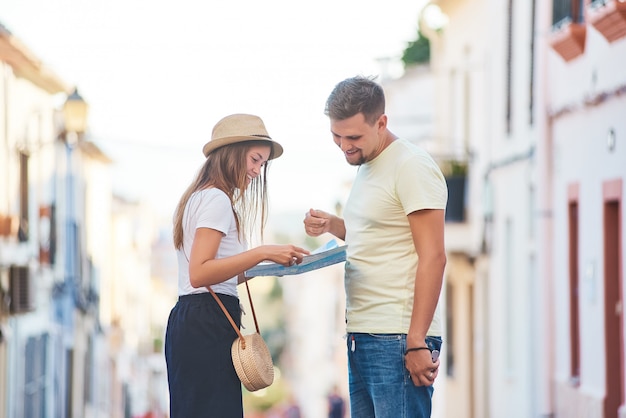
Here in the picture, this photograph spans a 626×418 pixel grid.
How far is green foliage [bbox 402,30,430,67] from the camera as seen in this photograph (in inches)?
1275

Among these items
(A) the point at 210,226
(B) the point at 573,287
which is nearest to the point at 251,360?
(A) the point at 210,226

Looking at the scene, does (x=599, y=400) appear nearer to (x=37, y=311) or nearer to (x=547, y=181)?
(x=547, y=181)

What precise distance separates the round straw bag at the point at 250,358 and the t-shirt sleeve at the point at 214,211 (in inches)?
10.9

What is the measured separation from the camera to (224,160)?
6.03 m

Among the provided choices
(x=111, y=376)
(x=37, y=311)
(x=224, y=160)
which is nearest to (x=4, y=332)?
(x=37, y=311)

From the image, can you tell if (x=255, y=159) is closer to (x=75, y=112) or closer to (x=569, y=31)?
(x=569, y=31)

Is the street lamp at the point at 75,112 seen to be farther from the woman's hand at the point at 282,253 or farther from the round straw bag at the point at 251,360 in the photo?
the woman's hand at the point at 282,253

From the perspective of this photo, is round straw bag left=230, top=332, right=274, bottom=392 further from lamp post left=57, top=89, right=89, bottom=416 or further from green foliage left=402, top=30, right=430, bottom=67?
green foliage left=402, top=30, right=430, bottom=67

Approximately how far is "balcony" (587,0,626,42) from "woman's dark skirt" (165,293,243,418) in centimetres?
619

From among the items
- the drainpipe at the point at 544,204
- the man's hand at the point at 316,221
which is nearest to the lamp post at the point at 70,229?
the drainpipe at the point at 544,204

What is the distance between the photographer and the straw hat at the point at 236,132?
600 cm

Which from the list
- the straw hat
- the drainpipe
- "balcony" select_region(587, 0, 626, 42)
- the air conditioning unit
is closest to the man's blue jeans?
the straw hat

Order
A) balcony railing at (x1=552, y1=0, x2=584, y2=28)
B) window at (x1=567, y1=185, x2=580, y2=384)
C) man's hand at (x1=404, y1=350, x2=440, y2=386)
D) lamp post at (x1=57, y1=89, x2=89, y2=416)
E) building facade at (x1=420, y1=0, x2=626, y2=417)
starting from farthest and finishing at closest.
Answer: lamp post at (x1=57, y1=89, x2=89, y2=416), window at (x1=567, y1=185, x2=580, y2=384), balcony railing at (x1=552, y1=0, x2=584, y2=28), building facade at (x1=420, y1=0, x2=626, y2=417), man's hand at (x1=404, y1=350, x2=440, y2=386)

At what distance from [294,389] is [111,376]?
57.3m
